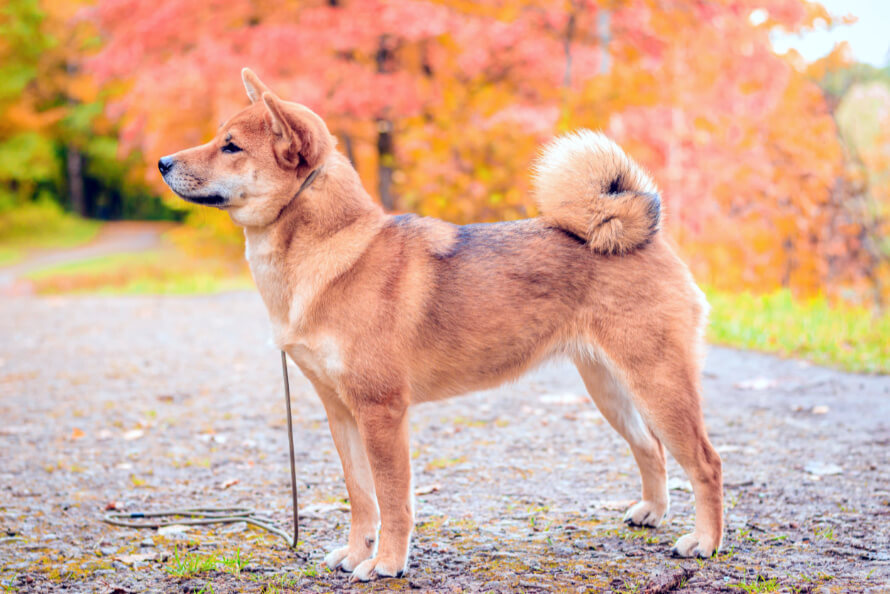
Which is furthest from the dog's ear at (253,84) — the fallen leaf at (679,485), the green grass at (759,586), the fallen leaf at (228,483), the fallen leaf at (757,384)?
the fallen leaf at (757,384)

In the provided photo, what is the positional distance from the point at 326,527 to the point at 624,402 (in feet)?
4.85

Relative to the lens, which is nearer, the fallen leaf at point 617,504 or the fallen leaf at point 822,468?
the fallen leaf at point 617,504

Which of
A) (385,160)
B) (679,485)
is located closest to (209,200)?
(679,485)

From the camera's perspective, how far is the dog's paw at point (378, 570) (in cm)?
301

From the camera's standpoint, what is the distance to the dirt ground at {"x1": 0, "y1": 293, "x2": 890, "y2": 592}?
3018 millimetres

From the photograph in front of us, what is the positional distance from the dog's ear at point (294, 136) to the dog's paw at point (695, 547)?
2.10m

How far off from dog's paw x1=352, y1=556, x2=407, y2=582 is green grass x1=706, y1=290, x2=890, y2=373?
4.78 metres

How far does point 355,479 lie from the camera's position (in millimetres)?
3264

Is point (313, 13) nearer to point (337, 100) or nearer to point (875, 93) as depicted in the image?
point (337, 100)

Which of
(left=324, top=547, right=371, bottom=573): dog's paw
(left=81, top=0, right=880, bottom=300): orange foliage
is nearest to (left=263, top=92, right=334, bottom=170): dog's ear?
(left=324, top=547, right=371, bottom=573): dog's paw

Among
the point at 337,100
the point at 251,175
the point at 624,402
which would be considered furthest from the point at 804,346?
the point at 337,100

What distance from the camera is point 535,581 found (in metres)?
2.93

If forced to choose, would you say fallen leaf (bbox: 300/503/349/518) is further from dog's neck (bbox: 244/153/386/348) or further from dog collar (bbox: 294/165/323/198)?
dog collar (bbox: 294/165/323/198)

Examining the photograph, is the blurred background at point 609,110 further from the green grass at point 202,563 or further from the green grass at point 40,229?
the green grass at point 40,229
